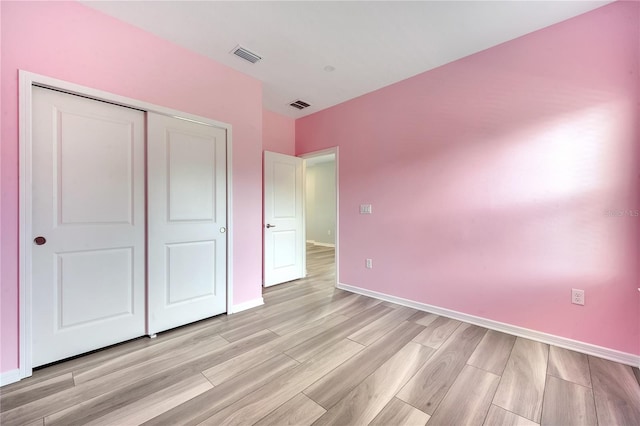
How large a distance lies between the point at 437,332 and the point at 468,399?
0.84 m

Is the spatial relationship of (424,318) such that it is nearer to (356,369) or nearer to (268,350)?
(356,369)

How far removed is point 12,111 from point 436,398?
10.7 feet

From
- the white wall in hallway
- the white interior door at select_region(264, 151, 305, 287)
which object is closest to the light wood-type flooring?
the white interior door at select_region(264, 151, 305, 287)

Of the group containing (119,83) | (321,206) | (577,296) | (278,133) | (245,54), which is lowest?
(577,296)

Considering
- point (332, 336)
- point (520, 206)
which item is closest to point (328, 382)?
point (332, 336)

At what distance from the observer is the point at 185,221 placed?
239 cm

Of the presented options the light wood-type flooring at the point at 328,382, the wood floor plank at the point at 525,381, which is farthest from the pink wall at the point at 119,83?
the wood floor plank at the point at 525,381

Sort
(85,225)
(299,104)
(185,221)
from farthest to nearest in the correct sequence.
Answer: (299,104), (185,221), (85,225)

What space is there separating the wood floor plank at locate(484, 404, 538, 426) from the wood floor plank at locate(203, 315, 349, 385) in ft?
4.33

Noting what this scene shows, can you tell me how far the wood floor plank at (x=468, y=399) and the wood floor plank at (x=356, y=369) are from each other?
467 mm

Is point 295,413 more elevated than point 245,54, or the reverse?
point 245,54

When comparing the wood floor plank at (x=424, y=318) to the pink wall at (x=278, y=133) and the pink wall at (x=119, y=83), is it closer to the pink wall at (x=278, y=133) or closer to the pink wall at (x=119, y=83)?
the pink wall at (x=119, y=83)

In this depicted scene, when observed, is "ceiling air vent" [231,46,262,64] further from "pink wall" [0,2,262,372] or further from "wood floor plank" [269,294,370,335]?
"wood floor plank" [269,294,370,335]

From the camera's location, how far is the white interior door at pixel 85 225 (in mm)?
1725
